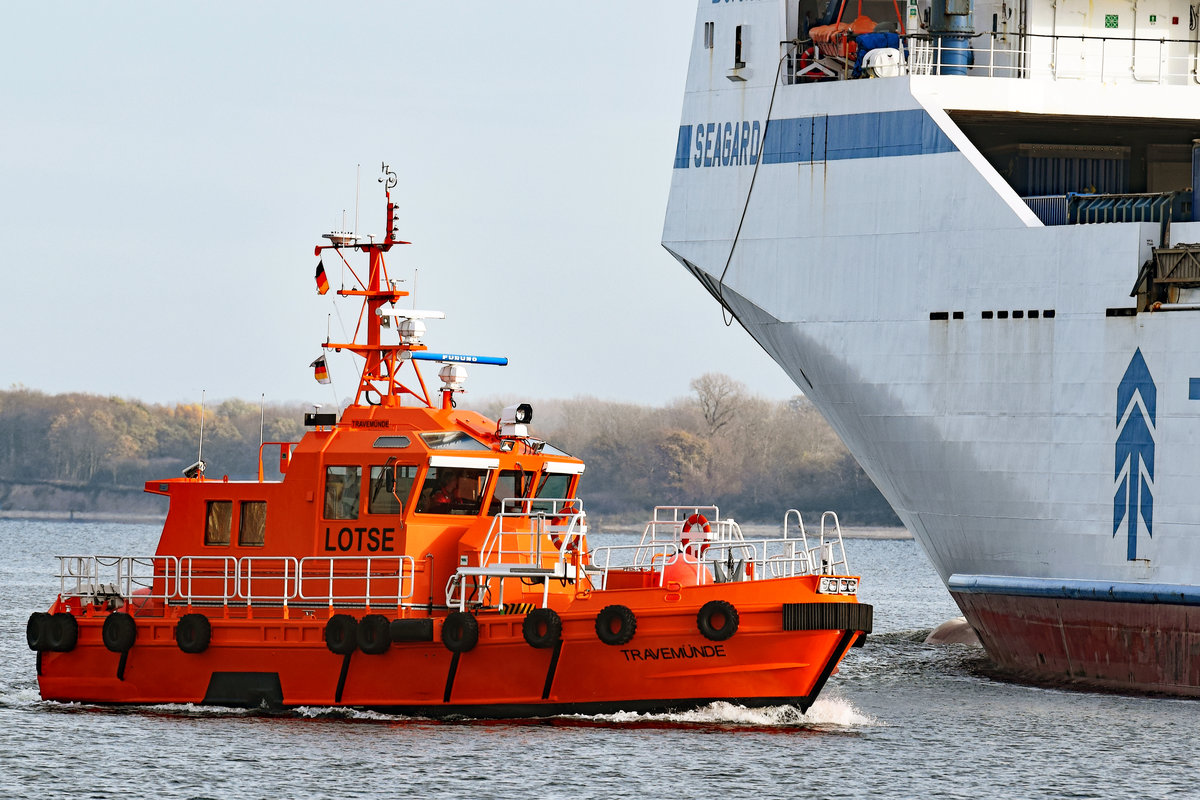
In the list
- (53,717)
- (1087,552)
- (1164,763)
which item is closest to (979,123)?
(1087,552)

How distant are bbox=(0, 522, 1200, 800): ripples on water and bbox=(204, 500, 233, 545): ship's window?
203cm

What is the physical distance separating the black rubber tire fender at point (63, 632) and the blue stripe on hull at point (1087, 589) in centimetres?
1241

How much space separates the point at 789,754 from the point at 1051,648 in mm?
7364

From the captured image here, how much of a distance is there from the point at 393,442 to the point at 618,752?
4.61 metres

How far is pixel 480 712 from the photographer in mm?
20500

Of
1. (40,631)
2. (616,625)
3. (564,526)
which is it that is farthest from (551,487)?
(40,631)

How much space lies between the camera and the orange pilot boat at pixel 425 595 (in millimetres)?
19781

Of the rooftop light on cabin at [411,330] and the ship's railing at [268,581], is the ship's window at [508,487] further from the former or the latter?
the rooftop light on cabin at [411,330]

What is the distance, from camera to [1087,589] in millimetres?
24594

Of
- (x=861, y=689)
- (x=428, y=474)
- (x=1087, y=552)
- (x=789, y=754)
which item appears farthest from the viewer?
(x=861, y=689)

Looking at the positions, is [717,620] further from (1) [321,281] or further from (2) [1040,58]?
(2) [1040,58]

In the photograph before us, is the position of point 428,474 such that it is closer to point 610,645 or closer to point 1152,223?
point 610,645

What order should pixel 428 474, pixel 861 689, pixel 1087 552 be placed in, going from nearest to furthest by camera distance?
pixel 428 474 → pixel 1087 552 → pixel 861 689

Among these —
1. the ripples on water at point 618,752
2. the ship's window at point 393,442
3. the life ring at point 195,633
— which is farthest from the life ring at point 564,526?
the life ring at point 195,633
